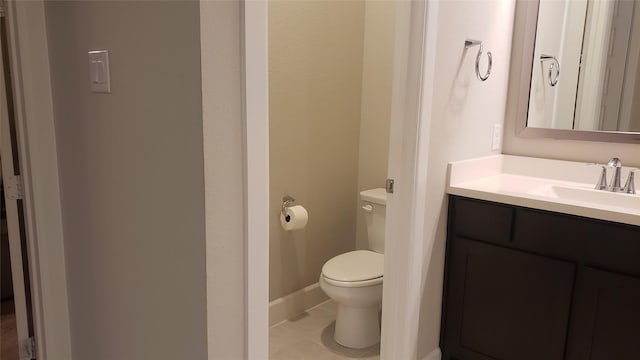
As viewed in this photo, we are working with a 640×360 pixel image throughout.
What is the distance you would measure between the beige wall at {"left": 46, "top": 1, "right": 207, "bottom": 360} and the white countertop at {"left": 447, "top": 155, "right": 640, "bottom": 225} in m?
1.26

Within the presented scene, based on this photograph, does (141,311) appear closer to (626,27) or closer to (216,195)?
(216,195)

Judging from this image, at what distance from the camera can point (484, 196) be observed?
1.92 m

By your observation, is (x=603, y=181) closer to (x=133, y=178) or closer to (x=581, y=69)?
(x=581, y=69)

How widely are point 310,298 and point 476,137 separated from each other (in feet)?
4.58

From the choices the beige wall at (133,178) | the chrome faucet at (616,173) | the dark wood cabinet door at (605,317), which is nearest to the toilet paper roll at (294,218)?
the beige wall at (133,178)

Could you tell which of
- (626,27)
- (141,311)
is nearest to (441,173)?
(626,27)

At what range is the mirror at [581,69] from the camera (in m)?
2.01

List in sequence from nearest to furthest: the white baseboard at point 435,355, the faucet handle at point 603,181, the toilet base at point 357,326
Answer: the faucet handle at point 603,181 < the white baseboard at point 435,355 < the toilet base at point 357,326

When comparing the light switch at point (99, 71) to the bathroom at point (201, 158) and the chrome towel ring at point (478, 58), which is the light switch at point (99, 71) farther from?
the chrome towel ring at point (478, 58)

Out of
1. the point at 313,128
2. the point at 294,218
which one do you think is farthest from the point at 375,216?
the point at 313,128

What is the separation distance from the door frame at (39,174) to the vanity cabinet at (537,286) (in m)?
1.54

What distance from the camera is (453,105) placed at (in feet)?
6.45

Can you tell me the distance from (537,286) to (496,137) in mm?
776

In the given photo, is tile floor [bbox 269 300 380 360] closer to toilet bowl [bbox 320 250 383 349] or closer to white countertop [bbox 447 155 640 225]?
toilet bowl [bbox 320 250 383 349]
